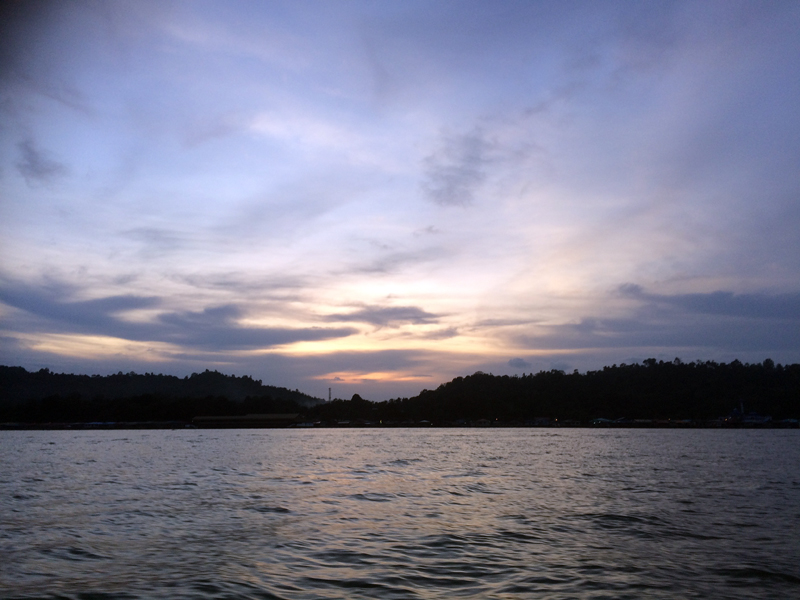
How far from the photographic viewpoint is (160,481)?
3803 cm

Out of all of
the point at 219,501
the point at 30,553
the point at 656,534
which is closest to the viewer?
the point at 30,553

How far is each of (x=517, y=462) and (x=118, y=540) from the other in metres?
43.6

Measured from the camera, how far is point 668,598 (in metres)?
13.0

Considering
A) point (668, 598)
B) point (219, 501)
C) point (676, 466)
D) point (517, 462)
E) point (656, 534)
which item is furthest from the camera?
point (517, 462)

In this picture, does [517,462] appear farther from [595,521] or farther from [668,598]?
[668,598]

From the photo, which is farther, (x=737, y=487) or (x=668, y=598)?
(x=737, y=487)

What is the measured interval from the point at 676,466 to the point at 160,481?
43.6 m

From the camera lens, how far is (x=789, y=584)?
14102 mm

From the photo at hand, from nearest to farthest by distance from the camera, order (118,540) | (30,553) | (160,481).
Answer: (30,553) → (118,540) → (160,481)

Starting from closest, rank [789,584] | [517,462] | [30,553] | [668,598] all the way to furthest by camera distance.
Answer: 1. [668,598]
2. [789,584]
3. [30,553]
4. [517,462]

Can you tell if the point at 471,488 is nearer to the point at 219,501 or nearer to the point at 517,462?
the point at 219,501

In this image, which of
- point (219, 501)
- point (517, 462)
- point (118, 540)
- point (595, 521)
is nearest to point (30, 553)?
point (118, 540)

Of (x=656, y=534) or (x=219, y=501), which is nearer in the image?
(x=656, y=534)

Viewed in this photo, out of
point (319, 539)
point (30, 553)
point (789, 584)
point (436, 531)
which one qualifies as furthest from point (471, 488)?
point (30, 553)
